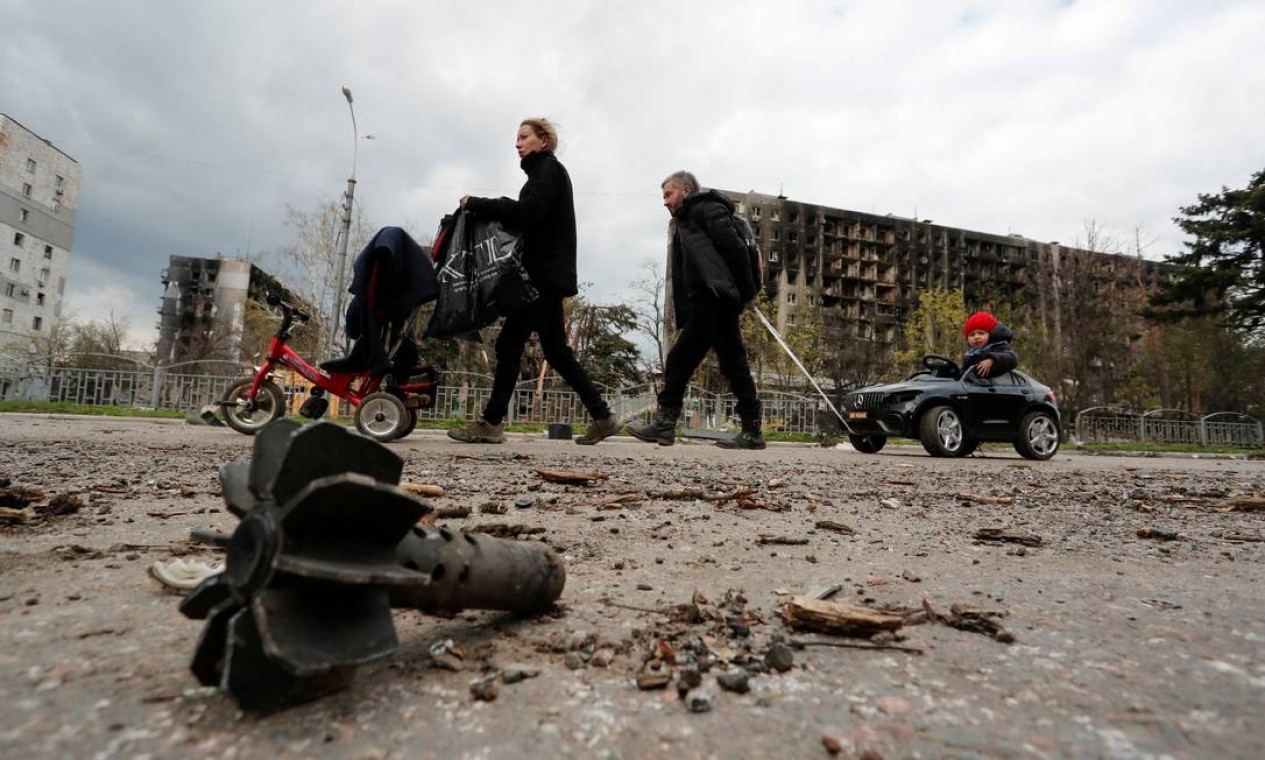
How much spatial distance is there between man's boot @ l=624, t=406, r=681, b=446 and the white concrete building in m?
63.4

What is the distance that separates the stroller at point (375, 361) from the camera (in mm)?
5523

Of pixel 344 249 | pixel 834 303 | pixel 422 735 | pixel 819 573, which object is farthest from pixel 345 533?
pixel 834 303

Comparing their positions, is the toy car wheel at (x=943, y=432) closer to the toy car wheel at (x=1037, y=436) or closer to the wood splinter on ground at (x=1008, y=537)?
the toy car wheel at (x=1037, y=436)

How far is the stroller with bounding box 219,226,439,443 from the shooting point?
552cm

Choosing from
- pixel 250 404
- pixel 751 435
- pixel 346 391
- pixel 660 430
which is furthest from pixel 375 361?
pixel 751 435

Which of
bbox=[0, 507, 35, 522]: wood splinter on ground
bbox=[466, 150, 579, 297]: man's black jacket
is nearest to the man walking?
bbox=[466, 150, 579, 297]: man's black jacket

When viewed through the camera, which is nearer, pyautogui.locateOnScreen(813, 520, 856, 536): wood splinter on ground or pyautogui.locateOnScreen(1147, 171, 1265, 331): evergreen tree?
pyautogui.locateOnScreen(813, 520, 856, 536): wood splinter on ground

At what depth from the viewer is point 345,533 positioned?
753 mm

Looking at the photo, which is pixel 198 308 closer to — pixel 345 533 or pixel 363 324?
pixel 363 324

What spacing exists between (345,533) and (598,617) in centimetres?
57

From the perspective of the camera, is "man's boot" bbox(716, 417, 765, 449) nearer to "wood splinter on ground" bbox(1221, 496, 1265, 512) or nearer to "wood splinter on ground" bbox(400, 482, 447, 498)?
"wood splinter on ground" bbox(1221, 496, 1265, 512)

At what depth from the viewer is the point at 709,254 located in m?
5.17

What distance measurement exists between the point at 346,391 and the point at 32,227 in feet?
227

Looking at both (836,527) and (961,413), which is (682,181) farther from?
(961,413)
